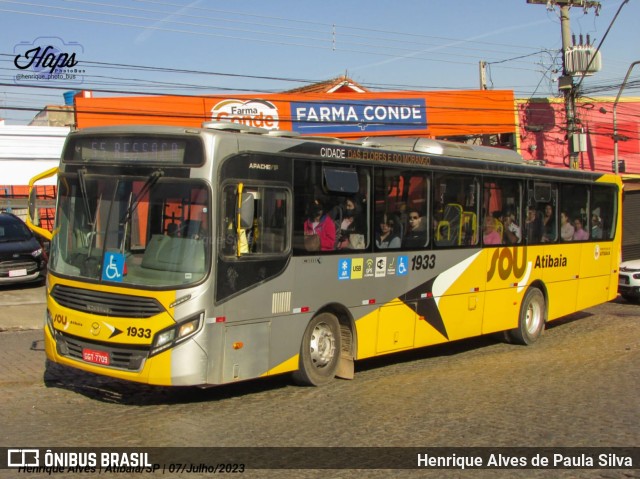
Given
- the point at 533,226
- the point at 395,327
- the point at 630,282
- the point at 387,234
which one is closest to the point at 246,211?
the point at 387,234

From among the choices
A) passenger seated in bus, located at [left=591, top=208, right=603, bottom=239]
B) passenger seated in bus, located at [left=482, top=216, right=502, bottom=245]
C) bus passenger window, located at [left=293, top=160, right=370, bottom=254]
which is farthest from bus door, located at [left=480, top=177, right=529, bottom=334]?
bus passenger window, located at [left=293, top=160, right=370, bottom=254]

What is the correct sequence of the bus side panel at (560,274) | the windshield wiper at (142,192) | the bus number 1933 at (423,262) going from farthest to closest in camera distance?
the bus side panel at (560,274) < the bus number 1933 at (423,262) < the windshield wiper at (142,192)

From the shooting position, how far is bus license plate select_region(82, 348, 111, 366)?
7512 millimetres

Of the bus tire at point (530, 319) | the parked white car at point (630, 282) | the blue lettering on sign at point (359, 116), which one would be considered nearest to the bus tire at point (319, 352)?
the bus tire at point (530, 319)

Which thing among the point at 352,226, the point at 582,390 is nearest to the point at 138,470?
the point at 352,226

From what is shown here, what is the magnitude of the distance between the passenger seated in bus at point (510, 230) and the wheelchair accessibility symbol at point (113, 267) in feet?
22.6

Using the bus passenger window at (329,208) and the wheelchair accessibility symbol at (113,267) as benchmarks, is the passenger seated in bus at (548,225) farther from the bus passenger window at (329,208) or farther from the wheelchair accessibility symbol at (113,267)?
the wheelchair accessibility symbol at (113,267)

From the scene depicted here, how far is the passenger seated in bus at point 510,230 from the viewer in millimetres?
12266

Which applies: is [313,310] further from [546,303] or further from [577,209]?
[577,209]

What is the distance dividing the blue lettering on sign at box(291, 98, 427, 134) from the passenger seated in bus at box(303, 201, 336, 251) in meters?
16.9

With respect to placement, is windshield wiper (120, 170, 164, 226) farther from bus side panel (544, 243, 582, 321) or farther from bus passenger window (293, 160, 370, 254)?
bus side panel (544, 243, 582, 321)

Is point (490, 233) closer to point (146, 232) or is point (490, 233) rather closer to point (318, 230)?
point (318, 230)

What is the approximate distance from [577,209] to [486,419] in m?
7.71

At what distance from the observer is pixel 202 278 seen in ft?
24.1
